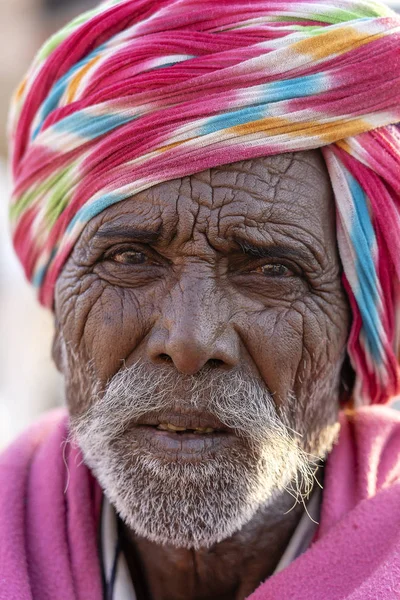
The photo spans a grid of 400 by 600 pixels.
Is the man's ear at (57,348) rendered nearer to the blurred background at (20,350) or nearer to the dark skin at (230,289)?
the dark skin at (230,289)

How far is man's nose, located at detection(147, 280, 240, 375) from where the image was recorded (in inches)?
82.0

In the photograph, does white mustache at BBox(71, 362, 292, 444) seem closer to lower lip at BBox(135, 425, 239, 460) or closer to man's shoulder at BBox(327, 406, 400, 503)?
lower lip at BBox(135, 425, 239, 460)

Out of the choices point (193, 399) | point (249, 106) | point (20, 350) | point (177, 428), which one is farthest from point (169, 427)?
point (20, 350)

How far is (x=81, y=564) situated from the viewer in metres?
2.35

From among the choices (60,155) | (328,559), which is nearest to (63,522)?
(328,559)

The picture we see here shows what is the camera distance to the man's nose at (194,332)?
2082 millimetres

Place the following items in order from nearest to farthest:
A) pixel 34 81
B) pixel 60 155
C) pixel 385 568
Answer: pixel 385 568 → pixel 60 155 → pixel 34 81

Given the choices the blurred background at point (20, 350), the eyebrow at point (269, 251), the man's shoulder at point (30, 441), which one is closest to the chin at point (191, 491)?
the man's shoulder at point (30, 441)

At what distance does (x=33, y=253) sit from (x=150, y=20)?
874mm

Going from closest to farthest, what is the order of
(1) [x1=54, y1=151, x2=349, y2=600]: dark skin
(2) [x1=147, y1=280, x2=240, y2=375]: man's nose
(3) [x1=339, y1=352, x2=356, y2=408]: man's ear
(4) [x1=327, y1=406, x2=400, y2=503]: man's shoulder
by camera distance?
(2) [x1=147, y1=280, x2=240, y2=375]: man's nose, (1) [x1=54, y1=151, x2=349, y2=600]: dark skin, (4) [x1=327, y1=406, x2=400, y2=503]: man's shoulder, (3) [x1=339, y1=352, x2=356, y2=408]: man's ear

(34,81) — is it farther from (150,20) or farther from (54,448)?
(54,448)

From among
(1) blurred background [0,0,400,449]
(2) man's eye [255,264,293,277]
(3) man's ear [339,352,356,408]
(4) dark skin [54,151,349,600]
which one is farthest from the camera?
(1) blurred background [0,0,400,449]

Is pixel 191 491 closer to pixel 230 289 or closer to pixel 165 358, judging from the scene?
pixel 165 358

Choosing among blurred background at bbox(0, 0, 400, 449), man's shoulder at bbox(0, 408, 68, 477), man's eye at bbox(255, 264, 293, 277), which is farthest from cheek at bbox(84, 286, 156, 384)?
blurred background at bbox(0, 0, 400, 449)
